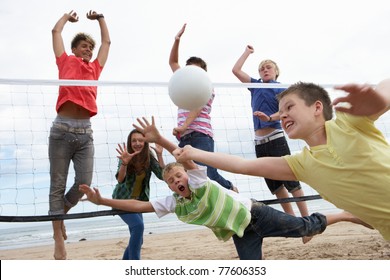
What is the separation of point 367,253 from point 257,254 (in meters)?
2.96

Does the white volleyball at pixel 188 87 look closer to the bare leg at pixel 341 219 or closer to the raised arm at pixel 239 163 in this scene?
the raised arm at pixel 239 163

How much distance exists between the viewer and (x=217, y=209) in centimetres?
387

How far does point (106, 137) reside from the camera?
5117mm

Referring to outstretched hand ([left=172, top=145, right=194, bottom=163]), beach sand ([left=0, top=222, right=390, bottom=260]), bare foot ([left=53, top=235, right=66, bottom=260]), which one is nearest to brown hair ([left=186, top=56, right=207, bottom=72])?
bare foot ([left=53, top=235, right=66, bottom=260])

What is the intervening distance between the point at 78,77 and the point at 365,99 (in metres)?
3.21

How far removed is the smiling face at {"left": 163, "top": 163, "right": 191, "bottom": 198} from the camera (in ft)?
13.0

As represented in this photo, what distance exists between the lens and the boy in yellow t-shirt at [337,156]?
7.79 feet

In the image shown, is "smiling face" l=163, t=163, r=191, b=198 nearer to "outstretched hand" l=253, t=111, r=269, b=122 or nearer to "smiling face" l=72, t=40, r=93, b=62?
"outstretched hand" l=253, t=111, r=269, b=122

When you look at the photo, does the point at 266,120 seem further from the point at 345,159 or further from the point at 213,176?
the point at 345,159

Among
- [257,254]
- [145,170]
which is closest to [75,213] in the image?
[145,170]

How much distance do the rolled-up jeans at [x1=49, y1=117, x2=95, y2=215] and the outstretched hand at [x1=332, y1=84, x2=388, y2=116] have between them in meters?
2.80

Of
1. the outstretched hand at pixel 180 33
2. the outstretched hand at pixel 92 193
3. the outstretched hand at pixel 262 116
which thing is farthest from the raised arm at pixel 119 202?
the outstretched hand at pixel 180 33

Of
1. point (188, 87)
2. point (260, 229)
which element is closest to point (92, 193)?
point (188, 87)

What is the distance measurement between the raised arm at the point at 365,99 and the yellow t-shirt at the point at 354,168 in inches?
6.0
